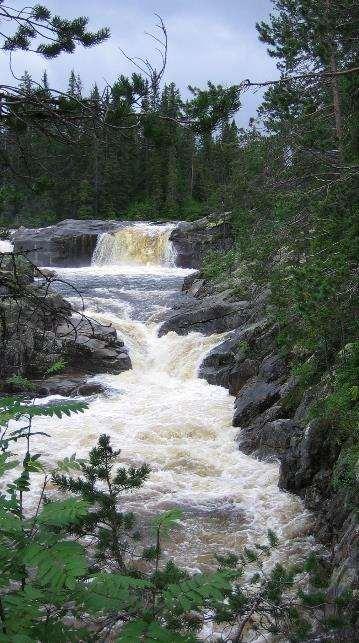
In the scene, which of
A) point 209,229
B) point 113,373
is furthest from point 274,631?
point 209,229

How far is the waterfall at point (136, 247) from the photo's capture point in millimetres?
30250

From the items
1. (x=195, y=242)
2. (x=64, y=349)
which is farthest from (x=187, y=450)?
(x=195, y=242)

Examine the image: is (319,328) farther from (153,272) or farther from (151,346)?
(153,272)

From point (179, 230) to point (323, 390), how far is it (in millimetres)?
23745

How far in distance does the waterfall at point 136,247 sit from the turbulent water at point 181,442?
9.83 meters

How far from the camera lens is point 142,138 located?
3.90m

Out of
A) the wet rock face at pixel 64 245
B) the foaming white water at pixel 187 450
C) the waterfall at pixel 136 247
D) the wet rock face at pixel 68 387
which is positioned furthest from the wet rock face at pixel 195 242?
the wet rock face at pixel 68 387

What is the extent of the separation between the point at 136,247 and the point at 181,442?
70.5 ft

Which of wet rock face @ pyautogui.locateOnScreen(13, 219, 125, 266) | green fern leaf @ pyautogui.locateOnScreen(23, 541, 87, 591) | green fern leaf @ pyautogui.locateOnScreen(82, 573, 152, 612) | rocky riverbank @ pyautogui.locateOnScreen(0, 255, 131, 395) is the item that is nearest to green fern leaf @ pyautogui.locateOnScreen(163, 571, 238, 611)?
green fern leaf @ pyautogui.locateOnScreen(82, 573, 152, 612)

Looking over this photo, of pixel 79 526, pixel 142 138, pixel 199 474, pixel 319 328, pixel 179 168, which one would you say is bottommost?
pixel 199 474

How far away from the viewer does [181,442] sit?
34.5 ft

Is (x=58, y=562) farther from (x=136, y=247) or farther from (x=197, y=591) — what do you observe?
(x=136, y=247)

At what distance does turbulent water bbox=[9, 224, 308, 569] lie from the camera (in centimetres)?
732

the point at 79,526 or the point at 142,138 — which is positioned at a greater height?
→ the point at 142,138
